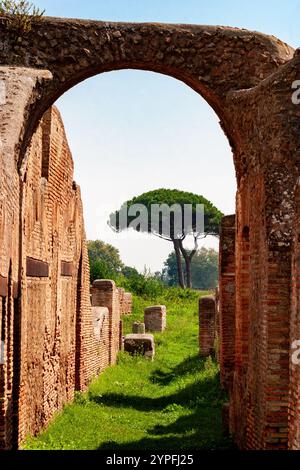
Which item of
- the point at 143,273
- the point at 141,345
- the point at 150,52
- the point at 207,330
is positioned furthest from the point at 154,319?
the point at 150,52

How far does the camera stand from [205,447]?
27.1 ft

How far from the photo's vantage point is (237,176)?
8.39 meters

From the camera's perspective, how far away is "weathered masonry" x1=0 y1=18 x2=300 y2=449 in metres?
6.52

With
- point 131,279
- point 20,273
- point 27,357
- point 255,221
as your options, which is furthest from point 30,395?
point 131,279

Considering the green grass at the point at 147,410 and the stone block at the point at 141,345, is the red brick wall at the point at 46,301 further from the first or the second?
the stone block at the point at 141,345

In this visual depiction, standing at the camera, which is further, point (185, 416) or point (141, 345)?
point (141, 345)

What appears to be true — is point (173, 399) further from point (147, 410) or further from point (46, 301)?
point (46, 301)

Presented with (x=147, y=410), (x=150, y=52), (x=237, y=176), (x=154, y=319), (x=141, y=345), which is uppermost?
(x=150, y=52)

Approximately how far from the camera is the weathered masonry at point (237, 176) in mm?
6520

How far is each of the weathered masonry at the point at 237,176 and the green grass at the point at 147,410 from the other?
473 mm

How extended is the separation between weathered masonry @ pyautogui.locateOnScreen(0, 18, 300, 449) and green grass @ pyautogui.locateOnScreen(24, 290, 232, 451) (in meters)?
0.47

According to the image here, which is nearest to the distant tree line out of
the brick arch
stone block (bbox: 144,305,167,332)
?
stone block (bbox: 144,305,167,332)

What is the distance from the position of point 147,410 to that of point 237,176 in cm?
459

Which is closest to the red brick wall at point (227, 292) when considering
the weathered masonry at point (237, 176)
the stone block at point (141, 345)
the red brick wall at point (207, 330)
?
the weathered masonry at point (237, 176)
